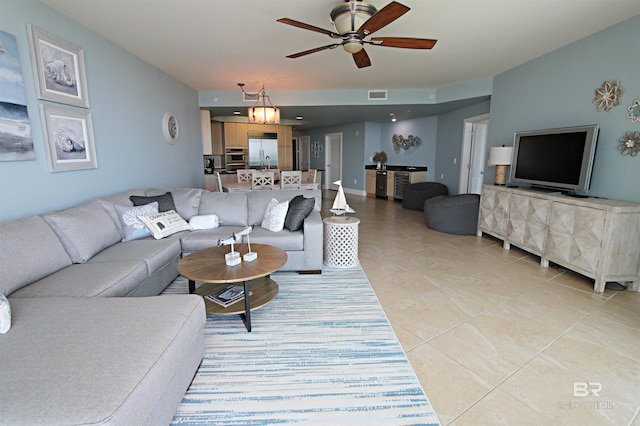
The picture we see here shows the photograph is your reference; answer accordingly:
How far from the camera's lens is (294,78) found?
→ 16.9 ft

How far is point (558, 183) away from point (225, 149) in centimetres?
800

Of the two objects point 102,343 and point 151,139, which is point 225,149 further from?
point 102,343

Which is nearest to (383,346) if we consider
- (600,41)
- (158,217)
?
(158,217)

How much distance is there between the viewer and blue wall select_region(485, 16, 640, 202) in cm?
305

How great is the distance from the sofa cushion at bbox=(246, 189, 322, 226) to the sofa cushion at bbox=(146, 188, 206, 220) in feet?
2.10

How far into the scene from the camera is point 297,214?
3.43 m

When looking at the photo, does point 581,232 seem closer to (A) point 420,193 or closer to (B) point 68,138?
(A) point 420,193

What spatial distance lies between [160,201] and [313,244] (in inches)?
72.2

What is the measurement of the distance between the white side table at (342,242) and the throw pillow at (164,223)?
1.63 m

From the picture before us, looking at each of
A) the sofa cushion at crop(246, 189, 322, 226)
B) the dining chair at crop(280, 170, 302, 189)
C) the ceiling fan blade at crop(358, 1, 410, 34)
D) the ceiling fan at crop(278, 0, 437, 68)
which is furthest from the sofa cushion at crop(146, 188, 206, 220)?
the ceiling fan blade at crop(358, 1, 410, 34)

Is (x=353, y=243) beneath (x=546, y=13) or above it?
beneath

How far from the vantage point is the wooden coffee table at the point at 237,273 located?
87.5 inches

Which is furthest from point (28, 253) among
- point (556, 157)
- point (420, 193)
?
point (420, 193)

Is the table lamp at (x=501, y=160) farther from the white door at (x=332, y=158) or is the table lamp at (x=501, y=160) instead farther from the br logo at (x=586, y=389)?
the white door at (x=332, y=158)
